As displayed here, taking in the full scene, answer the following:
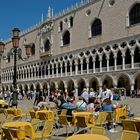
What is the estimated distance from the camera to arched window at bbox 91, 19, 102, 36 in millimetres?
39850

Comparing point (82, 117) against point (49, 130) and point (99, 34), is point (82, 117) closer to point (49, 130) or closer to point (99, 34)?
point (49, 130)

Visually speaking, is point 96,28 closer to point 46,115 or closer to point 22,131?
point 46,115

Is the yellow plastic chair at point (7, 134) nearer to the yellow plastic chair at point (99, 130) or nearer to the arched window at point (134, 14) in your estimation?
the yellow plastic chair at point (99, 130)

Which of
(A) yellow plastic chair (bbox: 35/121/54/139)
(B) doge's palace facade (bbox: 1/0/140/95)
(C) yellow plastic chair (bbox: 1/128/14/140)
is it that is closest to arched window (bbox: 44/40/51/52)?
(B) doge's palace facade (bbox: 1/0/140/95)

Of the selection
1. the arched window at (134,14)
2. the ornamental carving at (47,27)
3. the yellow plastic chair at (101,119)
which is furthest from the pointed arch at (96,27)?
the yellow plastic chair at (101,119)

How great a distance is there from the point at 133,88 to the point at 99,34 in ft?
27.7

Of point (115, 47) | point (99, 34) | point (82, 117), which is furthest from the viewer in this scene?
point (99, 34)

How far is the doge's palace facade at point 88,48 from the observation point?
3541cm

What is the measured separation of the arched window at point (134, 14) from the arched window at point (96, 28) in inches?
202

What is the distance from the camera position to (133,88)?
34.5 meters

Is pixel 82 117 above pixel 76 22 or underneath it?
underneath

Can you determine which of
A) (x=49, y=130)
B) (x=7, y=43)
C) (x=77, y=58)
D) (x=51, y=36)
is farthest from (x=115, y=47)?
(x=7, y=43)

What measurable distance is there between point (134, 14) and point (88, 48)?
823 cm

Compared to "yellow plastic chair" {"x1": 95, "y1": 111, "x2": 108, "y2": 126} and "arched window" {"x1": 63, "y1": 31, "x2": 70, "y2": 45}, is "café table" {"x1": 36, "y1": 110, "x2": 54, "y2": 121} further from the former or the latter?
"arched window" {"x1": 63, "y1": 31, "x2": 70, "y2": 45}
